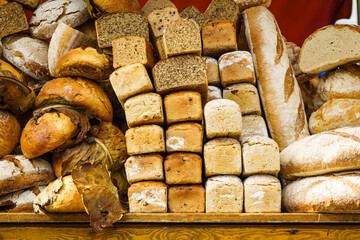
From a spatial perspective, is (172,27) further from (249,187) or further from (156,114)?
(249,187)

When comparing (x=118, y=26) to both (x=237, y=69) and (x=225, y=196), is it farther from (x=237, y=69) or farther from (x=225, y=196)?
(x=225, y=196)

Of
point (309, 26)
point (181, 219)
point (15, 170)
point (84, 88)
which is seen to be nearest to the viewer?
point (181, 219)

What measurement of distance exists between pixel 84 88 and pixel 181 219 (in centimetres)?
96

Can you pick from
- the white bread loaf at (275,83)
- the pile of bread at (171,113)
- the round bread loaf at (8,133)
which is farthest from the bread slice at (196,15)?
the round bread loaf at (8,133)

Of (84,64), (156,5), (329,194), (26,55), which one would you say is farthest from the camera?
(156,5)

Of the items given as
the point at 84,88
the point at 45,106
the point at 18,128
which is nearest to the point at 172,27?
the point at 84,88

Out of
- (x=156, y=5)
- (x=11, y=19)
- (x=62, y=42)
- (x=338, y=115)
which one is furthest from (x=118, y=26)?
(x=338, y=115)

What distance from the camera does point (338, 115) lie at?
1.80 meters

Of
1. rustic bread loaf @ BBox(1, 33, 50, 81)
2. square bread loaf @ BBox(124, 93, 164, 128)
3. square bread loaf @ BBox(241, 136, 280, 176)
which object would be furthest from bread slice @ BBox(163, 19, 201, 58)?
rustic bread loaf @ BBox(1, 33, 50, 81)

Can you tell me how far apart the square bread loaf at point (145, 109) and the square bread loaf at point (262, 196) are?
1.89 feet

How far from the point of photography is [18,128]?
192 cm

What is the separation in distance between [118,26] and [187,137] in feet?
2.75

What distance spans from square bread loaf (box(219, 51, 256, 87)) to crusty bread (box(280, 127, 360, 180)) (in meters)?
0.50

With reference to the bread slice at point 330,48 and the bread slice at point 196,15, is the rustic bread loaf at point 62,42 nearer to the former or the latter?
the bread slice at point 196,15
